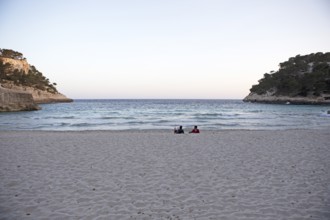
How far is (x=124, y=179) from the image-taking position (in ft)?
28.2

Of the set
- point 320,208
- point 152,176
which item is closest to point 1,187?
point 152,176

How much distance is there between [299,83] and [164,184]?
447 feet

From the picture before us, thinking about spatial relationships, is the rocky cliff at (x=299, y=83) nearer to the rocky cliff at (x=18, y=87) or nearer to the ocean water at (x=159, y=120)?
the ocean water at (x=159, y=120)

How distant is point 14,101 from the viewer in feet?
197

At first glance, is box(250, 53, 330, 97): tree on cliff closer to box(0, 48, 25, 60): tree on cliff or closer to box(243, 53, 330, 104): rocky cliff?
box(243, 53, 330, 104): rocky cliff

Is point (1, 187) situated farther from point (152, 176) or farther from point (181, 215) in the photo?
point (181, 215)

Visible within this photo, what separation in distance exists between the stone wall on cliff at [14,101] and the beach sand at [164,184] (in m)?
50.9

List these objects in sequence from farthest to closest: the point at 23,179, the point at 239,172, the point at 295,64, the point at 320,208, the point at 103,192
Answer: the point at 295,64 < the point at 239,172 < the point at 23,179 < the point at 103,192 < the point at 320,208

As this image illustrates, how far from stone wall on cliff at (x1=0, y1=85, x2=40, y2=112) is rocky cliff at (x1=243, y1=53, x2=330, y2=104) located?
104 m

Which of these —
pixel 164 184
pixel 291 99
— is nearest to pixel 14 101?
pixel 164 184

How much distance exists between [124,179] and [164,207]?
2.63 meters

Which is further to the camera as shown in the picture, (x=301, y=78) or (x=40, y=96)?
(x=301, y=78)

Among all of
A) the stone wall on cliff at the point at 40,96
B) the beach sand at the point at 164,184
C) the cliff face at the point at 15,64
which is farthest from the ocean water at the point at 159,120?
the cliff face at the point at 15,64

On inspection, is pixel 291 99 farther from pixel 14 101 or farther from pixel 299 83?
pixel 14 101
